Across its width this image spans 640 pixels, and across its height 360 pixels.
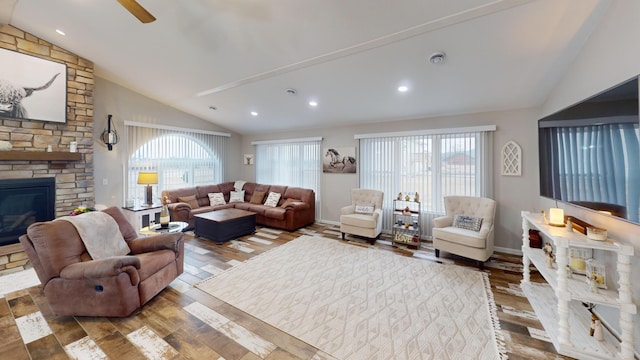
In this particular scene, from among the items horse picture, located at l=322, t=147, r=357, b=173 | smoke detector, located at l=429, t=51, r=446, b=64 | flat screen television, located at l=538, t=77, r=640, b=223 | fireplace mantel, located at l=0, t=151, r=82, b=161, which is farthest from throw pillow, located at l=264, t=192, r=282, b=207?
flat screen television, located at l=538, t=77, r=640, b=223

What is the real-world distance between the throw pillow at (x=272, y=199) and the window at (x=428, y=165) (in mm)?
2175

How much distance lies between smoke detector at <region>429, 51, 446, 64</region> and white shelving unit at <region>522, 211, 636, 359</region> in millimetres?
2160

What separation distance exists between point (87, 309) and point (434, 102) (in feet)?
17.0

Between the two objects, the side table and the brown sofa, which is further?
the brown sofa

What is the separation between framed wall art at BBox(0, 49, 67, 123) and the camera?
3.49m

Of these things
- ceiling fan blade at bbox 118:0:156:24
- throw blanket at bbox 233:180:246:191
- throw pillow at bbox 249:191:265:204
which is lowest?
throw pillow at bbox 249:191:265:204

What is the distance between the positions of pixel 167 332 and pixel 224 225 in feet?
8.09

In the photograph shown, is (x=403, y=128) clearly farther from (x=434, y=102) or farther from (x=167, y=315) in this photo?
(x=167, y=315)

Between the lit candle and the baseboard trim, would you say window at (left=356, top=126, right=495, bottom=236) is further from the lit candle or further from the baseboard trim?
the lit candle

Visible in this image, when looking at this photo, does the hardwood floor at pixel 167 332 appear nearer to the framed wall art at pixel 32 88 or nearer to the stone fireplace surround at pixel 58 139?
the stone fireplace surround at pixel 58 139

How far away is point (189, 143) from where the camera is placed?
6.35 metres

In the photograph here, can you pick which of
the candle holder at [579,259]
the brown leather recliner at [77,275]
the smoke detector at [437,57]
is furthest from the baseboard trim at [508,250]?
the brown leather recliner at [77,275]

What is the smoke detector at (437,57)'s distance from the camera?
2.92 metres

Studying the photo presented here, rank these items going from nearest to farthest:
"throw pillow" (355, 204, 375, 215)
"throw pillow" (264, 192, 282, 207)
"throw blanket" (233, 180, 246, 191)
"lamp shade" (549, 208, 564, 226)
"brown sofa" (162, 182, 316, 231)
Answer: "lamp shade" (549, 208, 564, 226), "throw pillow" (355, 204, 375, 215), "brown sofa" (162, 182, 316, 231), "throw pillow" (264, 192, 282, 207), "throw blanket" (233, 180, 246, 191)
